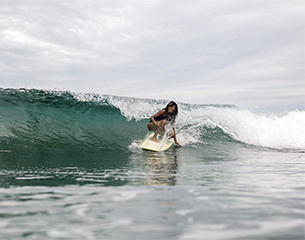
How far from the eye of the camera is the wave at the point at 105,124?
29.4ft

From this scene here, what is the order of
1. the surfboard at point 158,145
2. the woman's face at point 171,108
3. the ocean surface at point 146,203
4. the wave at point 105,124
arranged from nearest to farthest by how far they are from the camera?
1. the ocean surface at point 146,203
2. the surfboard at point 158,145
3. the woman's face at point 171,108
4. the wave at point 105,124

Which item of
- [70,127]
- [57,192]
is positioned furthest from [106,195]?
[70,127]

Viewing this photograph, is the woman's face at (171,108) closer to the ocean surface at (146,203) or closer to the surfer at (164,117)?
the surfer at (164,117)

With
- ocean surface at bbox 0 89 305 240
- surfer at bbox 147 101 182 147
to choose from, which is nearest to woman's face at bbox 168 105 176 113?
surfer at bbox 147 101 182 147

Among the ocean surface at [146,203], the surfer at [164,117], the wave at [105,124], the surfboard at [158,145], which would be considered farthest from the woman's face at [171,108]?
the wave at [105,124]

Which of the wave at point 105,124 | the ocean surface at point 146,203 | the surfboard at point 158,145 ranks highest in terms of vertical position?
the wave at point 105,124

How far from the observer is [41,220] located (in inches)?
88.0

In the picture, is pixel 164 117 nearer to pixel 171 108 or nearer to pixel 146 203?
pixel 171 108

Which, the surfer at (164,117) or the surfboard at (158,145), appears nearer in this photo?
the surfboard at (158,145)

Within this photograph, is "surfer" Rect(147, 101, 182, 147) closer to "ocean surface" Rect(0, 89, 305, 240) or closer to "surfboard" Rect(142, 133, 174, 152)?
"surfboard" Rect(142, 133, 174, 152)

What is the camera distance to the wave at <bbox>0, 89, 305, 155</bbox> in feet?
29.4

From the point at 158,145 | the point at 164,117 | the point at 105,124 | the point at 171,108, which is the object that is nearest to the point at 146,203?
the point at 158,145

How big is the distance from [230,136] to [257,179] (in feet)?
26.9

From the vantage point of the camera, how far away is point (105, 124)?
459 inches
